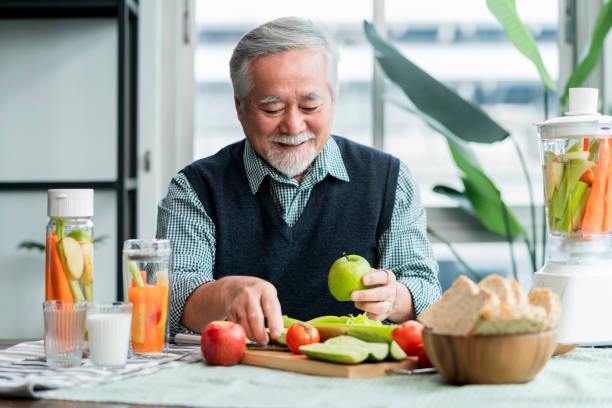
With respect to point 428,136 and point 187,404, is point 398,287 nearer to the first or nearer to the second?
point 187,404

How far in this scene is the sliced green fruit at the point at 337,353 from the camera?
1.09 metres

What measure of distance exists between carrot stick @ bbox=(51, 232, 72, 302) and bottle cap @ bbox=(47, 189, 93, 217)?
1.7 inches

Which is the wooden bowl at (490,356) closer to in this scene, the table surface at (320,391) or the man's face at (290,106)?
the table surface at (320,391)

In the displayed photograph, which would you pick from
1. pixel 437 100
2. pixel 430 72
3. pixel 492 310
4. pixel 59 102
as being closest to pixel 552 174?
pixel 492 310

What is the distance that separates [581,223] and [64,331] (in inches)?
36.7

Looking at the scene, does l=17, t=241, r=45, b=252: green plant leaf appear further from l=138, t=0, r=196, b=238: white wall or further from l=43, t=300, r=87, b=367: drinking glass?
l=43, t=300, r=87, b=367: drinking glass

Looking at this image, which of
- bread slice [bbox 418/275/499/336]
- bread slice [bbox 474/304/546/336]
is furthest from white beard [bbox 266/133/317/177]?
bread slice [bbox 474/304/546/336]

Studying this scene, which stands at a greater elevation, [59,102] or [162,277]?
[59,102]

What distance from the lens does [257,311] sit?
4.08ft

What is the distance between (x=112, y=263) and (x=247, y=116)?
145 centimetres

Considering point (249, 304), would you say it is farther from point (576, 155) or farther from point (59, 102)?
point (59, 102)

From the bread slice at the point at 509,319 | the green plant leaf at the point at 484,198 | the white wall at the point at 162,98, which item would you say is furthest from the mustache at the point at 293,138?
the white wall at the point at 162,98

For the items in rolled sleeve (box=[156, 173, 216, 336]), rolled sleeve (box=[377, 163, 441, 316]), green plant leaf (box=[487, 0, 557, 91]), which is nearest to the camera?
rolled sleeve (box=[156, 173, 216, 336])

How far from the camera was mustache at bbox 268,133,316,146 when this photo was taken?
1.77 meters
